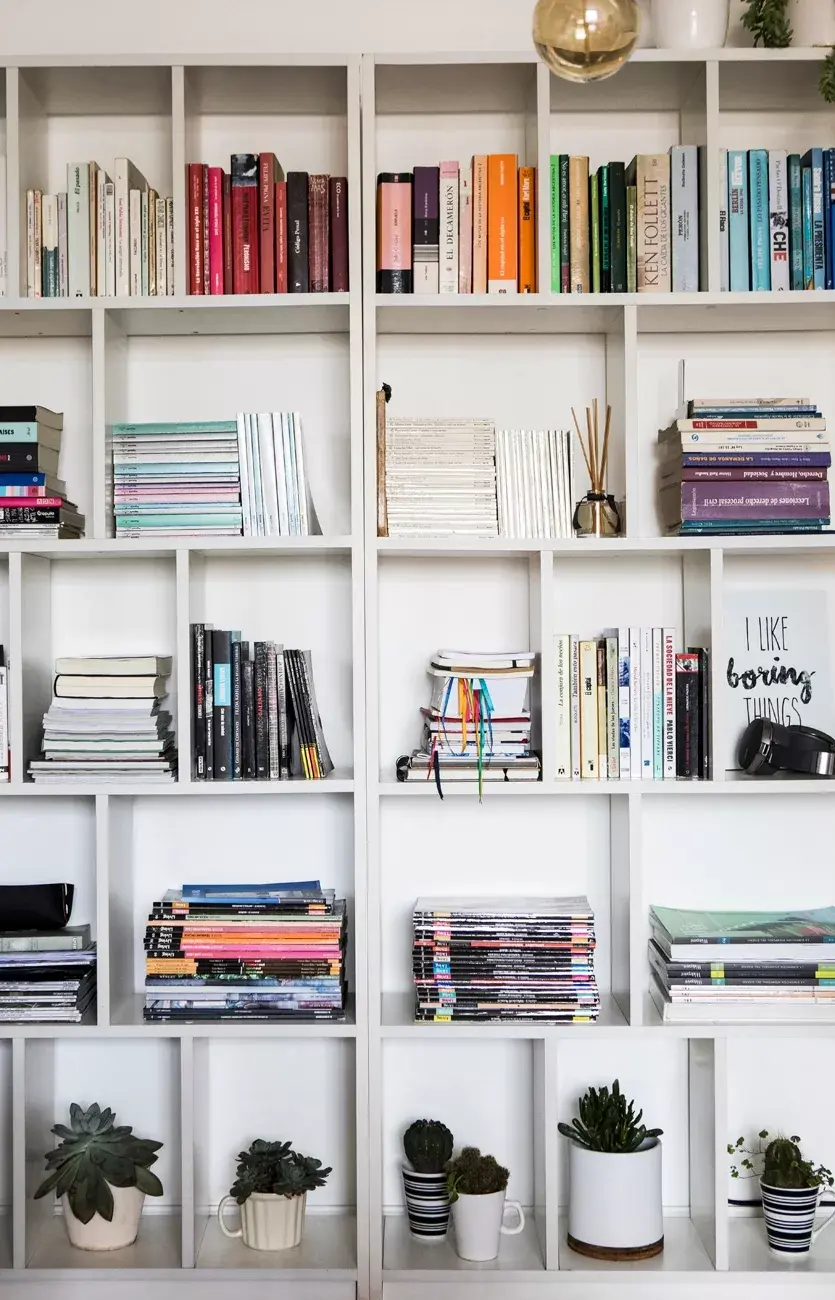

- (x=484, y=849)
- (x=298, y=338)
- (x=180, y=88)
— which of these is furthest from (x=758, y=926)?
(x=180, y=88)

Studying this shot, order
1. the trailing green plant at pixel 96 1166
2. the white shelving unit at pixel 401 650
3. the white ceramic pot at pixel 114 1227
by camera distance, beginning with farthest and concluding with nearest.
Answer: the white shelving unit at pixel 401 650, the white ceramic pot at pixel 114 1227, the trailing green plant at pixel 96 1166

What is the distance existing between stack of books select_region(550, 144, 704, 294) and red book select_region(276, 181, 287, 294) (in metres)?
0.49

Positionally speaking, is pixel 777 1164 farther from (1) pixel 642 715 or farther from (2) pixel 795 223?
(2) pixel 795 223

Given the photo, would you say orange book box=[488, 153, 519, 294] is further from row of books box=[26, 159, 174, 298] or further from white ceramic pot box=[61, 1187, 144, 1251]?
white ceramic pot box=[61, 1187, 144, 1251]

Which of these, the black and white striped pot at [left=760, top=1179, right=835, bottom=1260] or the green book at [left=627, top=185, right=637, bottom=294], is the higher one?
the green book at [left=627, top=185, right=637, bottom=294]

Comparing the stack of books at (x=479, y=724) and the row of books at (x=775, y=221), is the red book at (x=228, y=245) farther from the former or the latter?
the row of books at (x=775, y=221)

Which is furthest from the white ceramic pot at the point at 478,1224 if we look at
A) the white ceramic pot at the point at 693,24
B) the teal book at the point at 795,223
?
the white ceramic pot at the point at 693,24

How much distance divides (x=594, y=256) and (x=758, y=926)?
4.25 ft

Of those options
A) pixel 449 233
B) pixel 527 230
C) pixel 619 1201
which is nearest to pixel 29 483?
pixel 449 233

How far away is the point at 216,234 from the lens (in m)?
→ 2.14

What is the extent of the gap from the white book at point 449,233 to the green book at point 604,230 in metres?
0.26

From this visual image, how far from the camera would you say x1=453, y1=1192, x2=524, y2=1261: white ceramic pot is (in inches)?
83.0

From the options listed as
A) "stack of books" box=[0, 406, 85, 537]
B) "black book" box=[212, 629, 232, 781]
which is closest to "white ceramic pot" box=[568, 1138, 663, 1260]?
"black book" box=[212, 629, 232, 781]

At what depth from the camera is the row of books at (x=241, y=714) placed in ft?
6.98
